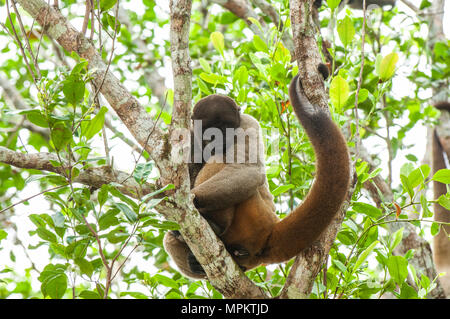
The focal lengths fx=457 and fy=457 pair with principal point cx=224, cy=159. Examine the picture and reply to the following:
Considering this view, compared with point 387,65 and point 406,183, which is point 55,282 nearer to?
point 406,183

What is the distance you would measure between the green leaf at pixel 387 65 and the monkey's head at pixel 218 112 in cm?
126

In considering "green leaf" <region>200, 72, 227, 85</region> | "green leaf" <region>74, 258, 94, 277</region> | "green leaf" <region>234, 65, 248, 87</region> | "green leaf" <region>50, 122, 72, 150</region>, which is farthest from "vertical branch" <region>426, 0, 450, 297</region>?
"green leaf" <region>50, 122, 72, 150</region>

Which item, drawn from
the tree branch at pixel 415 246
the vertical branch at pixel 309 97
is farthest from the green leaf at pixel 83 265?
the tree branch at pixel 415 246

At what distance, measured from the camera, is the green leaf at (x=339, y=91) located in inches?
130

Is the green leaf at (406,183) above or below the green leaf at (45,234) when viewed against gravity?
above

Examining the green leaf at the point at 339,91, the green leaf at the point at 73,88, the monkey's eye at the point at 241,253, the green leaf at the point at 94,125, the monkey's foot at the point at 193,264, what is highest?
the green leaf at the point at 339,91

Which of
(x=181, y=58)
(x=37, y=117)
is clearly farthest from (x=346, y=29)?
(x=37, y=117)

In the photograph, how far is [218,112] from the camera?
3.98 metres

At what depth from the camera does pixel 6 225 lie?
4719mm

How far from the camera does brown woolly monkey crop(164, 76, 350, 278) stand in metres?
2.97

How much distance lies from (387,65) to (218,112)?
1.42m

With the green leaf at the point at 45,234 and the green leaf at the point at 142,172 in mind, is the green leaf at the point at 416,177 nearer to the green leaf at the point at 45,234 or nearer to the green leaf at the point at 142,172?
the green leaf at the point at 142,172

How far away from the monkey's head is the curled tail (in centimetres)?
102
